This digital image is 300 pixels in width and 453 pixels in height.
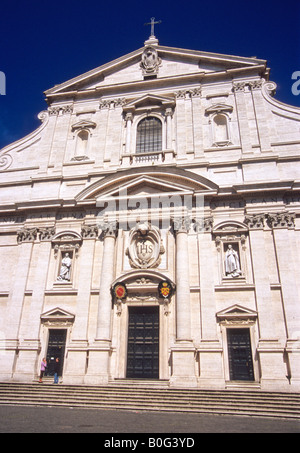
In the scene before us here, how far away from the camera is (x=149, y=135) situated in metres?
22.3

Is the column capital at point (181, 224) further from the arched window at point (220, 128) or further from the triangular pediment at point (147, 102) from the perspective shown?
the triangular pediment at point (147, 102)

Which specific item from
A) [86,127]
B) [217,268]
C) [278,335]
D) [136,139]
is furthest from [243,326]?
[86,127]

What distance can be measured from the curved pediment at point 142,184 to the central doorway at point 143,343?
6.26 meters

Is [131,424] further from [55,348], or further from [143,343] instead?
[55,348]

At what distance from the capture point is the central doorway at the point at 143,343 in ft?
55.1

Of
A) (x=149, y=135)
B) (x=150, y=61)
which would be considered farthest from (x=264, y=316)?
(x=150, y=61)

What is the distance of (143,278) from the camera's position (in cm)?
1805

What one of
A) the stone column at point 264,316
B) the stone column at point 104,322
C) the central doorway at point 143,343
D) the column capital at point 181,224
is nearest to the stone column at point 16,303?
the stone column at point 104,322

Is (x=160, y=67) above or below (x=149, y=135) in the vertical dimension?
above

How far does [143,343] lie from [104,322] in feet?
7.05

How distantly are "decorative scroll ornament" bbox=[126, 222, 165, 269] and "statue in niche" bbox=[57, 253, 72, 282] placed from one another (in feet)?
11.1

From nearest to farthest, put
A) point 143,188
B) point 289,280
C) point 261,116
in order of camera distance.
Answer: point 289,280
point 143,188
point 261,116

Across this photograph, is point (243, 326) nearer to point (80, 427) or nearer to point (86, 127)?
point (80, 427)

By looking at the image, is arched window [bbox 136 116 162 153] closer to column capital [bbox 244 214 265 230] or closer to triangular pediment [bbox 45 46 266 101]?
triangular pediment [bbox 45 46 266 101]
